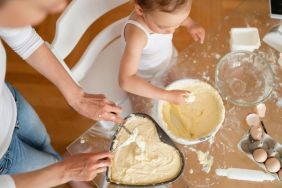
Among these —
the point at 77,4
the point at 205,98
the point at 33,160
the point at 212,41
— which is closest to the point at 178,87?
the point at 205,98

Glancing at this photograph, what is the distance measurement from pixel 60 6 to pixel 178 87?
20.9 inches

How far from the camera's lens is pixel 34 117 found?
3.74 feet

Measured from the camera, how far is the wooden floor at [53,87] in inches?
67.0

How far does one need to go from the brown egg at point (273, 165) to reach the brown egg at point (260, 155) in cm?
1

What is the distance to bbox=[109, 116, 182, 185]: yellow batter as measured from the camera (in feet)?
3.15

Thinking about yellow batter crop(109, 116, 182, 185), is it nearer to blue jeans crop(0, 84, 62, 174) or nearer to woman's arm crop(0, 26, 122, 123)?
woman's arm crop(0, 26, 122, 123)

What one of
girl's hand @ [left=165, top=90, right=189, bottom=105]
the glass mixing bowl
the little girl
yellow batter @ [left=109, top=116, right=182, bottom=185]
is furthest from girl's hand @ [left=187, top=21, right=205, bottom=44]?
yellow batter @ [left=109, top=116, right=182, bottom=185]

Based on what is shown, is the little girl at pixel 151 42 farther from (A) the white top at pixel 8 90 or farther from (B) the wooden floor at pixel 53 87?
(B) the wooden floor at pixel 53 87

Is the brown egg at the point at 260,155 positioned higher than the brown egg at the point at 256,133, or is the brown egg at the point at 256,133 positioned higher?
the brown egg at the point at 256,133

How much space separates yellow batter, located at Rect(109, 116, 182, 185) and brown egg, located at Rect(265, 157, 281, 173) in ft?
0.76

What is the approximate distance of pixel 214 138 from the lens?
1048 millimetres

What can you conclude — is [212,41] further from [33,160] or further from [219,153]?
[33,160]

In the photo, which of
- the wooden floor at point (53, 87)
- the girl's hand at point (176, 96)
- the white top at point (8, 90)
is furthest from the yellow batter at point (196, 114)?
the wooden floor at point (53, 87)

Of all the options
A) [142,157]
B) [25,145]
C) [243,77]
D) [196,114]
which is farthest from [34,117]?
[243,77]
